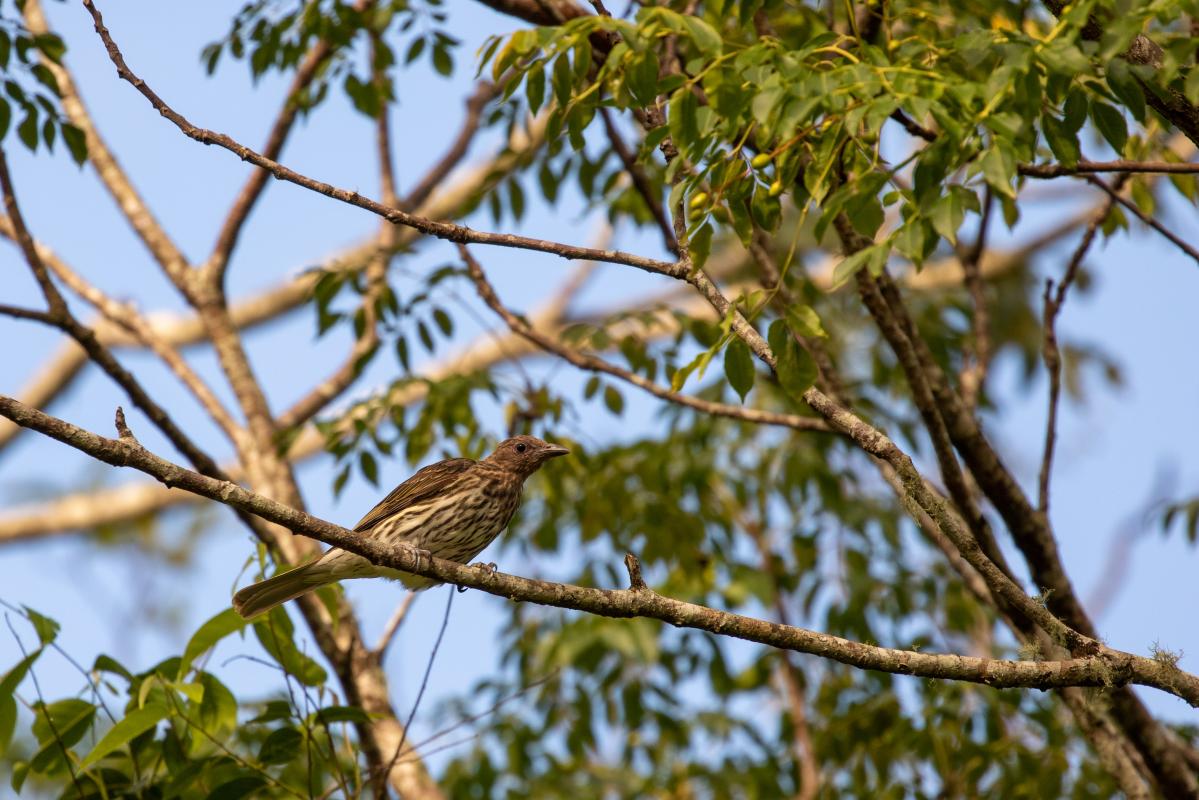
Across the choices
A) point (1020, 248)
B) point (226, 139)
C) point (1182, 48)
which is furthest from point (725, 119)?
point (1020, 248)

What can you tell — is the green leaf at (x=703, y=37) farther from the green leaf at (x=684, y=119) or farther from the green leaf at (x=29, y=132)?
the green leaf at (x=29, y=132)

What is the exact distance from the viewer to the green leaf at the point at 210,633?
426 centimetres

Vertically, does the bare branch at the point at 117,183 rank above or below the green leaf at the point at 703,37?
above

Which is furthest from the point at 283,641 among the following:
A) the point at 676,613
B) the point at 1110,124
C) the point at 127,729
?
the point at 1110,124

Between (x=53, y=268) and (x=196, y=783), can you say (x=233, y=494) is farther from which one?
(x=53, y=268)

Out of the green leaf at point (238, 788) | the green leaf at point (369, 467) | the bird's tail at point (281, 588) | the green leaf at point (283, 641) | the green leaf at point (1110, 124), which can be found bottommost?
the green leaf at point (238, 788)

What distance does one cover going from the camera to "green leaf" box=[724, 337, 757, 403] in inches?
140

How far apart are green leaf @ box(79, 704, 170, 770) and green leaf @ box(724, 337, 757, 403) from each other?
79.8 inches

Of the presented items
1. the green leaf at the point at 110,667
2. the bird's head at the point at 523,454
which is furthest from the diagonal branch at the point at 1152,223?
the green leaf at the point at 110,667

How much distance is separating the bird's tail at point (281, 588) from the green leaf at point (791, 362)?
6.60 ft

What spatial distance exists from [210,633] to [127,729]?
0.38 metres

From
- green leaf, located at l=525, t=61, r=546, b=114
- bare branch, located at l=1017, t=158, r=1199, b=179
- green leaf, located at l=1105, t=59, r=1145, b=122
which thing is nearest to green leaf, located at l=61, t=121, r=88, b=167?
green leaf, located at l=525, t=61, r=546, b=114

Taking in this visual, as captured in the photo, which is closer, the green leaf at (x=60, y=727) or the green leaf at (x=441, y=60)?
the green leaf at (x=60, y=727)

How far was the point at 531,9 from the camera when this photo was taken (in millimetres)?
6012
